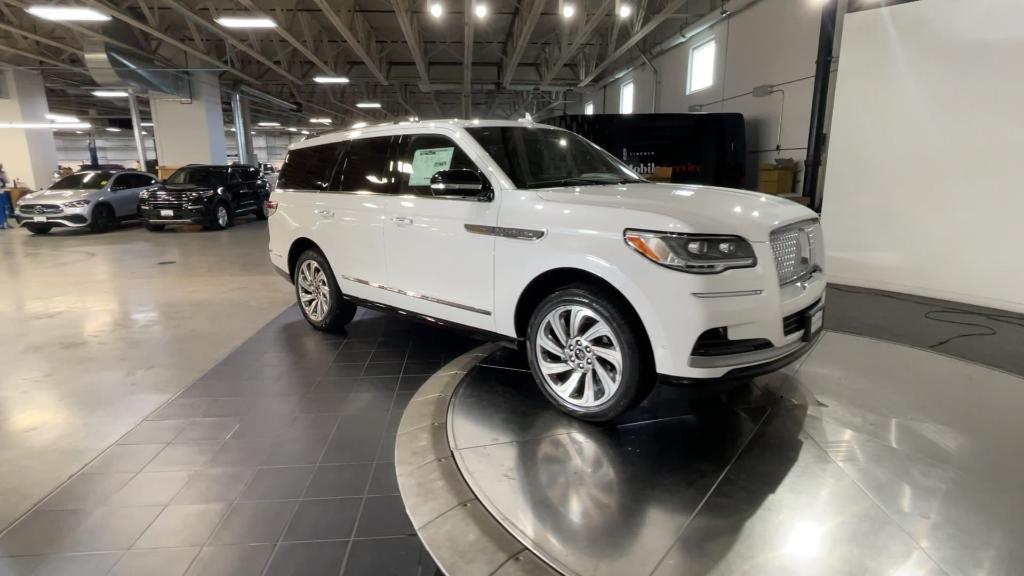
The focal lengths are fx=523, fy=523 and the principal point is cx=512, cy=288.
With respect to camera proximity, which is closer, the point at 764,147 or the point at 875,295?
the point at 875,295

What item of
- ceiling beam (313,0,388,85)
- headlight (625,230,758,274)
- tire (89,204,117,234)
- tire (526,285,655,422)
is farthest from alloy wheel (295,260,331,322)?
tire (89,204,117,234)

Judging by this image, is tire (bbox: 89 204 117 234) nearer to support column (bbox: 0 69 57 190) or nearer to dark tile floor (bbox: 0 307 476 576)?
support column (bbox: 0 69 57 190)

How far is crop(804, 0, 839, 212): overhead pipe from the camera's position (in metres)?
7.33

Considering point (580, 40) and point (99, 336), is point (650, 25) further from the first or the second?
point (99, 336)

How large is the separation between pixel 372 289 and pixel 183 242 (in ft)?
30.1

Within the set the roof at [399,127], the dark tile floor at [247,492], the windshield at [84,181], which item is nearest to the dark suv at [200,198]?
the windshield at [84,181]

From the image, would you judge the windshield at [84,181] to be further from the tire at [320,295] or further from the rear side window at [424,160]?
the rear side window at [424,160]

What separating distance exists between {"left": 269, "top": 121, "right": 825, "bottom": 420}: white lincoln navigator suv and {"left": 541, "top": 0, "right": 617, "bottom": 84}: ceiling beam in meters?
7.14

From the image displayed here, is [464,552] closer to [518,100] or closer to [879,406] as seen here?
[879,406]

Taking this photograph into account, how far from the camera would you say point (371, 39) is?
14.0 metres

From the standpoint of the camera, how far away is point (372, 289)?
163 inches

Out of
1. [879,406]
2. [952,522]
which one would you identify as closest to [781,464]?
[952,522]

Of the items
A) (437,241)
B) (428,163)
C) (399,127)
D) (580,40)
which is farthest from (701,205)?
(580,40)

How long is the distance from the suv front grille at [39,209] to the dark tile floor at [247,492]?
1142 cm
